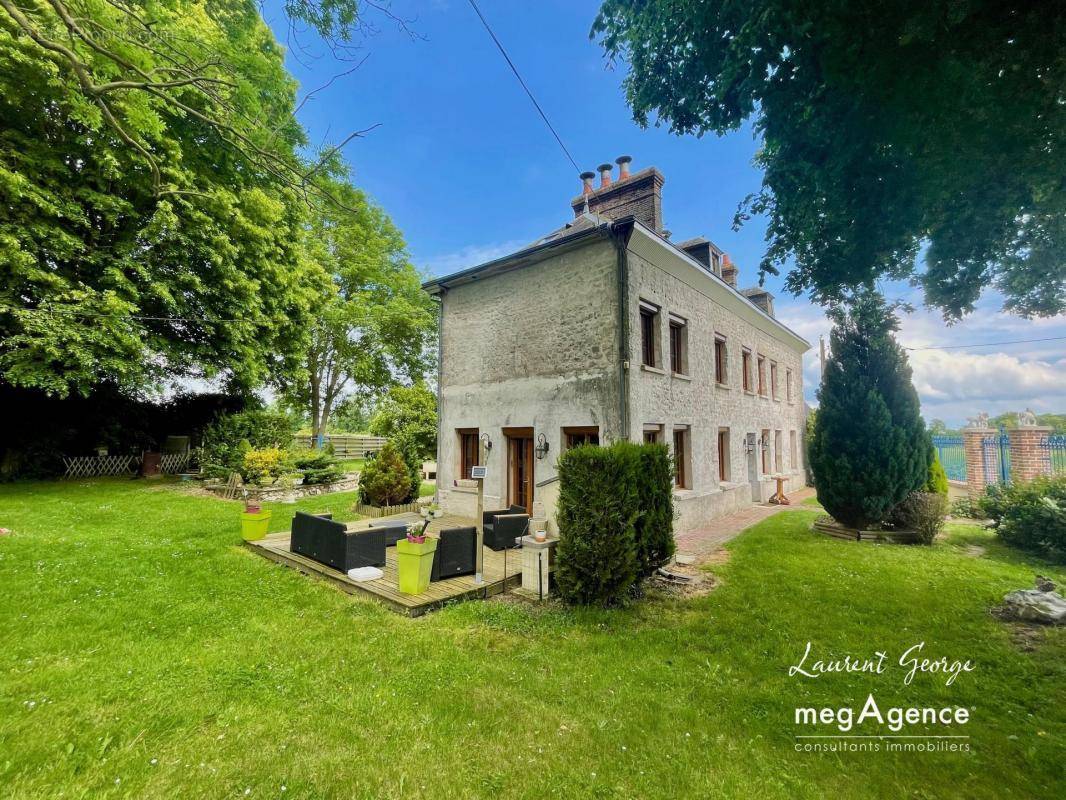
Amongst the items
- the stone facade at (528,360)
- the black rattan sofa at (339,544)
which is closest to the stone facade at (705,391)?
the stone facade at (528,360)

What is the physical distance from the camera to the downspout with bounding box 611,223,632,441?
840cm

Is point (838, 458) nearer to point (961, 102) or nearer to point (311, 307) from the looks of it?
point (961, 102)

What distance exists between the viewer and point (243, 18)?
223 inches

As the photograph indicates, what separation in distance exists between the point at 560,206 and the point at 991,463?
15.7 m

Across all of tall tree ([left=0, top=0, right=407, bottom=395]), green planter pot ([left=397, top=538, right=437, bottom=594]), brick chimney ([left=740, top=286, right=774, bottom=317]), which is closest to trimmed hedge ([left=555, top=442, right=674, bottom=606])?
green planter pot ([left=397, top=538, right=437, bottom=594])

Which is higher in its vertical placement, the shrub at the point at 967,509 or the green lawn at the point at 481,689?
the shrub at the point at 967,509

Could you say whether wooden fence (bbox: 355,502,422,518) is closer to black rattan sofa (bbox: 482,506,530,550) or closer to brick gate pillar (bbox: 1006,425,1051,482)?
black rattan sofa (bbox: 482,506,530,550)

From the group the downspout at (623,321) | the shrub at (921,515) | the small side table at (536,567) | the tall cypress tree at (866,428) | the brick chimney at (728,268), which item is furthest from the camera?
the brick chimney at (728,268)

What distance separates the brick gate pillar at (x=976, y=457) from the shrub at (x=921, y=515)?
21.3 ft

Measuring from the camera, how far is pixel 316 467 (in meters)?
15.3

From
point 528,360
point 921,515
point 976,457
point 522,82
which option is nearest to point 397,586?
point 528,360

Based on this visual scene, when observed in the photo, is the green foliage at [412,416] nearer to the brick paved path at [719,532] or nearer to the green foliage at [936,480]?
the brick paved path at [719,532]

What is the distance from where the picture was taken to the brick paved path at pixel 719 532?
8.61 m

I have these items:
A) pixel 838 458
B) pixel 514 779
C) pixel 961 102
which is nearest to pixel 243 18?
pixel 961 102
